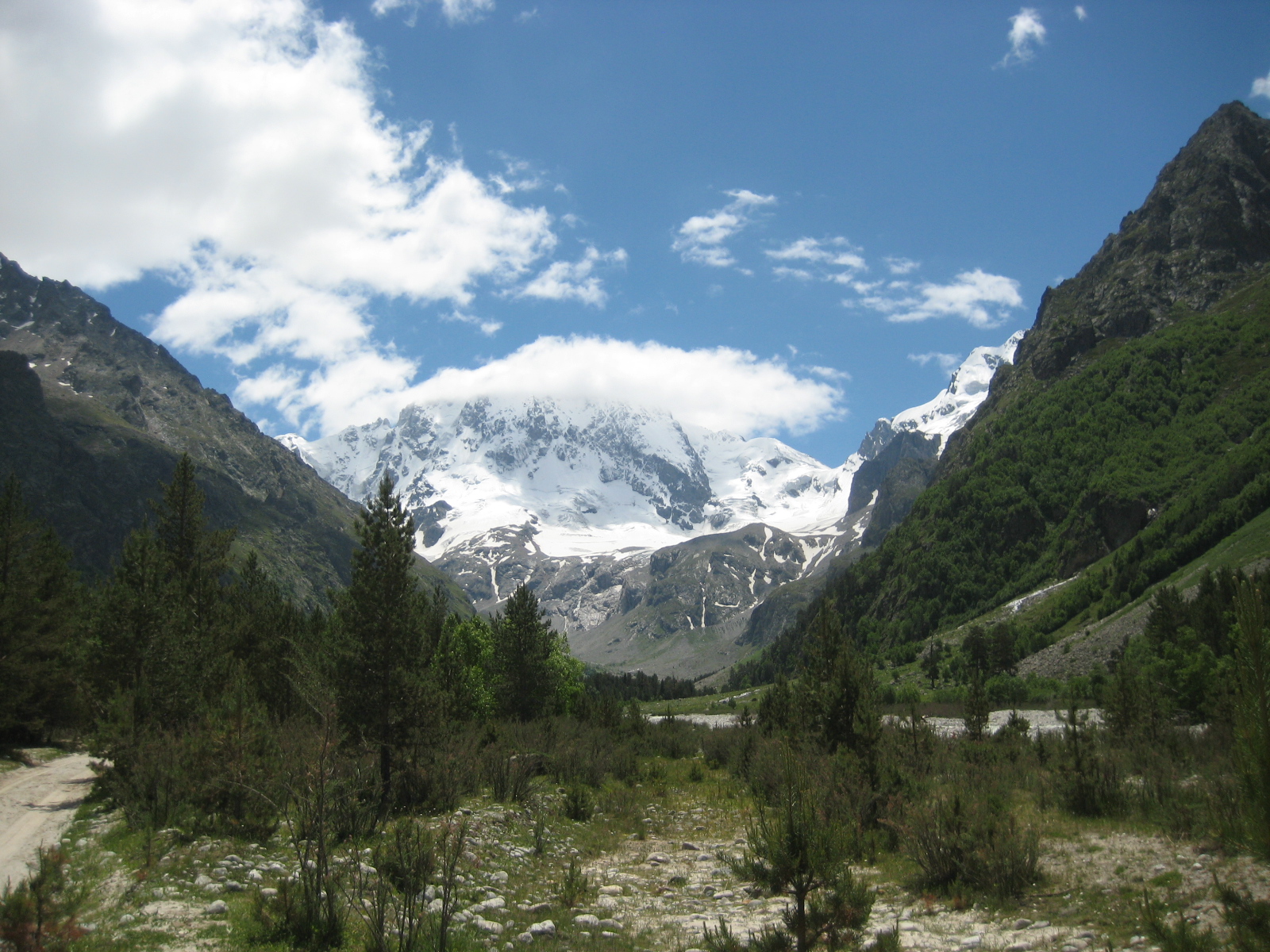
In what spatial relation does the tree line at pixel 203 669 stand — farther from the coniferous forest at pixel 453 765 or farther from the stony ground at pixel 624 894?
the stony ground at pixel 624 894

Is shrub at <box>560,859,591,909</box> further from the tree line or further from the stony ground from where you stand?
the tree line

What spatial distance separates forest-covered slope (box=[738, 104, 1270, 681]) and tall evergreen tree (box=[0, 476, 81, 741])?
124 meters

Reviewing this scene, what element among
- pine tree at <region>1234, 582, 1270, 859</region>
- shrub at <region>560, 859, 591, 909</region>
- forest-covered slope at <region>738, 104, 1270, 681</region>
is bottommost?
shrub at <region>560, 859, 591, 909</region>

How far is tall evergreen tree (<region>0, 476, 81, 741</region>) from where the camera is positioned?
31016 mm

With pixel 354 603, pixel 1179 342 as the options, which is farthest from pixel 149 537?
pixel 1179 342

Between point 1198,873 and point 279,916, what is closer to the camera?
point 279,916

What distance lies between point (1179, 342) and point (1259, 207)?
6837 cm

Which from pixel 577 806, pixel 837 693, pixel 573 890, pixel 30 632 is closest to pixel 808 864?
pixel 573 890

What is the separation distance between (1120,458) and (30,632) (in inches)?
6694

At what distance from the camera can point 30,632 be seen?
31844mm

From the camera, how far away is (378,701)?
23.7 meters

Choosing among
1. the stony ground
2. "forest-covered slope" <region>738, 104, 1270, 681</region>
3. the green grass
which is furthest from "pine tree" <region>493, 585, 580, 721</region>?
"forest-covered slope" <region>738, 104, 1270, 681</region>

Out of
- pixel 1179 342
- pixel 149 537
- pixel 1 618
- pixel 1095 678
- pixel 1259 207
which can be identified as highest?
pixel 1259 207

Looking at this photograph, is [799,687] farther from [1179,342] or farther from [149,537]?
[1179,342]
